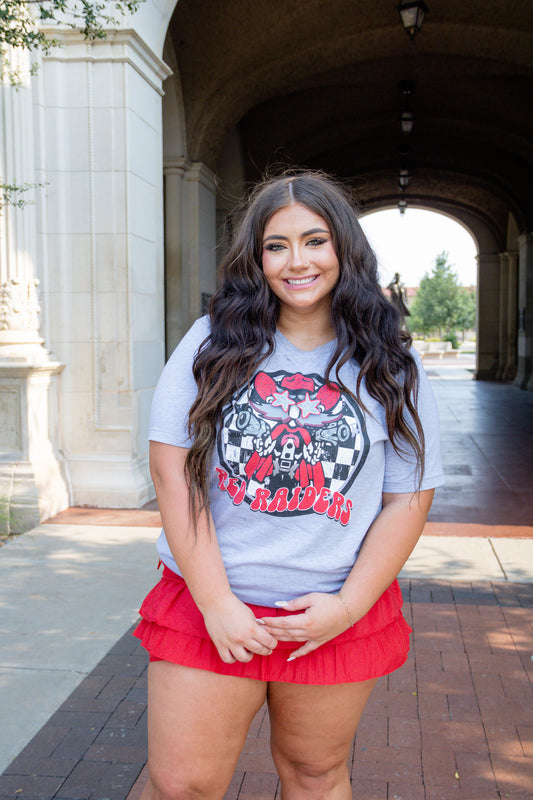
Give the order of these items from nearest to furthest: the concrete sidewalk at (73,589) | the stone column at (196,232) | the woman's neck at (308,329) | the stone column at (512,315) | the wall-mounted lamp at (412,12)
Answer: the woman's neck at (308,329) < the concrete sidewalk at (73,589) < the wall-mounted lamp at (412,12) < the stone column at (196,232) < the stone column at (512,315)

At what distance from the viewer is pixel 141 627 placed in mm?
1874

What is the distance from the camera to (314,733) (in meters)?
1.81

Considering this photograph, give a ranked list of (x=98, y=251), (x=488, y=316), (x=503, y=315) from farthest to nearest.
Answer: (x=488, y=316) < (x=503, y=315) < (x=98, y=251)

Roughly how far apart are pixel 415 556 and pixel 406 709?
2.44 m

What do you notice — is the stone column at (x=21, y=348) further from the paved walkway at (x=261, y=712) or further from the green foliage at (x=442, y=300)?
the green foliage at (x=442, y=300)

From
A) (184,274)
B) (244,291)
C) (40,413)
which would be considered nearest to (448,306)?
(184,274)

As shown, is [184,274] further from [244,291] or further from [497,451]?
[244,291]

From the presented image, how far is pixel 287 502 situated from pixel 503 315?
83.3 ft

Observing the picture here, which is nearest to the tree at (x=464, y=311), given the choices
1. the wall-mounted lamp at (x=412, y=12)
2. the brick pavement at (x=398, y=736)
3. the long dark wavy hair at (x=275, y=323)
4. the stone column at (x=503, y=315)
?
the stone column at (x=503, y=315)

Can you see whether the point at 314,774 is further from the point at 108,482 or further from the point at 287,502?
the point at 108,482

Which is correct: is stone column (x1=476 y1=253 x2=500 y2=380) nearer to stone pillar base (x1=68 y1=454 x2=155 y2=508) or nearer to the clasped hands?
stone pillar base (x1=68 y1=454 x2=155 y2=508)

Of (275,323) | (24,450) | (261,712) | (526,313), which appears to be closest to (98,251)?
(24,450)

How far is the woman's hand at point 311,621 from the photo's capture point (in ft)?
5.51

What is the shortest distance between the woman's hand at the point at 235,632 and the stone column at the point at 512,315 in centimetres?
2411
